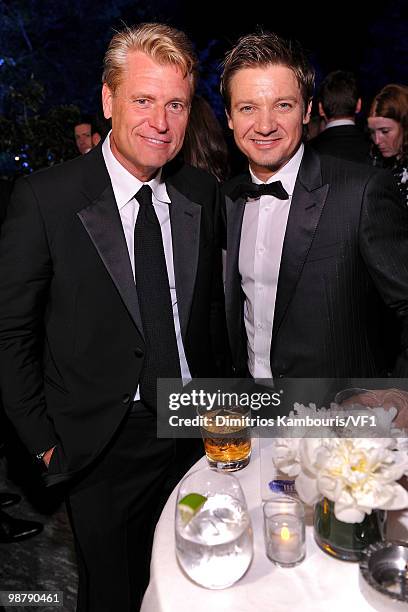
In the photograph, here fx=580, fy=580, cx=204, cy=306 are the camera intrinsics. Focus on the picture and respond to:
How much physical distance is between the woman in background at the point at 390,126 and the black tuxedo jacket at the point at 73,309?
246 centimetres

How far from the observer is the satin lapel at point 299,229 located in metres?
1.82

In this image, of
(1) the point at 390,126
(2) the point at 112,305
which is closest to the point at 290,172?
(2) the point at 112,305

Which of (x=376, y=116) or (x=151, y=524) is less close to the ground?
(x=376, y=116)

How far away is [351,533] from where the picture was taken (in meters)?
1.12

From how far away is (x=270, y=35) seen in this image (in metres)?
1.86

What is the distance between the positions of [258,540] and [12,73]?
35.5 feet

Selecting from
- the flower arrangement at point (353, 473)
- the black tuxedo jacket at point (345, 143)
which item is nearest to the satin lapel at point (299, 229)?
the flower arrangement at point (353, 473)

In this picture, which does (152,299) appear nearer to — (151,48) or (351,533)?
(151,48)

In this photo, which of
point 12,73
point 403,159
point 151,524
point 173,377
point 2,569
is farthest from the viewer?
point 12,73

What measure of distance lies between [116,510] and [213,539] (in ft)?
3.08

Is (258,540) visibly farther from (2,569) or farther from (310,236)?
(2,569)

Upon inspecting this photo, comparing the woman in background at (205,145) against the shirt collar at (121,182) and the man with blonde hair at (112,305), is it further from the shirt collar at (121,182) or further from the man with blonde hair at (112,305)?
the shirt collar at (121,182)

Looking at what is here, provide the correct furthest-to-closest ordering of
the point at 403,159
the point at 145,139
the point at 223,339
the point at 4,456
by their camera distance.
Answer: the point at 403,159, the point at 4,456, the point at 223,339, the point at 145,139

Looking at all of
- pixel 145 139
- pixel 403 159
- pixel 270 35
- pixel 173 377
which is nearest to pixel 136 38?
pixel 145 139
